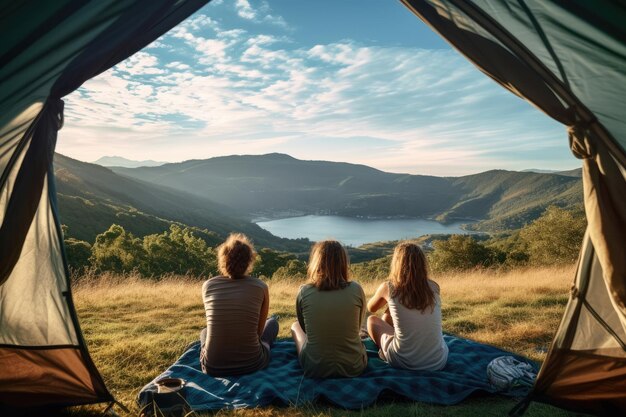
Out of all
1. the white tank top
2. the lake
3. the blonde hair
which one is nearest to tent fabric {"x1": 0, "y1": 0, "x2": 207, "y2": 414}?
the blonde hair

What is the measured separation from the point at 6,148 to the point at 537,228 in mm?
31633

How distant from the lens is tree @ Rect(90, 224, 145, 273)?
28.3m

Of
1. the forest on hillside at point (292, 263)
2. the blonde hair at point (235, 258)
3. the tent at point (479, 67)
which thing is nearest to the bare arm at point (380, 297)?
the blonde hair at point (235, 258)

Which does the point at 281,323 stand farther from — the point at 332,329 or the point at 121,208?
the point at 121,208

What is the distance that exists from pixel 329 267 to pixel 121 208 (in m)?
79.1

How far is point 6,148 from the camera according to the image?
11.4 feet

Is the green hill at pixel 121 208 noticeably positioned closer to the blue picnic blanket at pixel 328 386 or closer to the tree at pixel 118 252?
the tree at pixel 118 252

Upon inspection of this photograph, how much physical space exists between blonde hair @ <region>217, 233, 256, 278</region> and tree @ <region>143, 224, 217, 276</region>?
26.4 m

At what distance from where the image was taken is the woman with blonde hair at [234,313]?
3.95 m

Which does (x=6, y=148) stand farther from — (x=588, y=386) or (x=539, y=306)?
(x=539, y=306)

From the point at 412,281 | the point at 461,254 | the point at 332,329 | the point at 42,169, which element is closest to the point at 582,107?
the point at 412,281

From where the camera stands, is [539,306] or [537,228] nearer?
[539,306]

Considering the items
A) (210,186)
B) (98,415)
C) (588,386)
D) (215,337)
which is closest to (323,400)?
(215,337)

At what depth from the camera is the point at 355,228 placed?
129875mm
